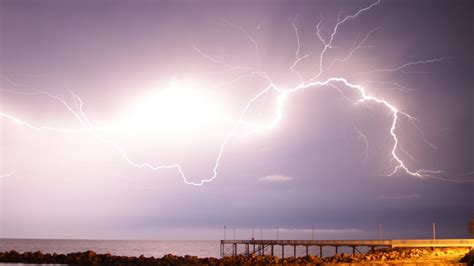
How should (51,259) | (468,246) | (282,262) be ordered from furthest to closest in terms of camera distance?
(468,246) < (51,259) < (282,262)

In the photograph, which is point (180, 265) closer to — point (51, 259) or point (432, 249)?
point (51, 259)

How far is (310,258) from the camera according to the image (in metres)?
28.5

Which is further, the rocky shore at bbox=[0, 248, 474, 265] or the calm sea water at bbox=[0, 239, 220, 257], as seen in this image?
the calm sea water at bbox=[0, 239, 220, 257]

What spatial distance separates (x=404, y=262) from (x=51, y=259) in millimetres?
20376

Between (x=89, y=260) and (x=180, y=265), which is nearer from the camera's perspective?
(x=180, y=265)

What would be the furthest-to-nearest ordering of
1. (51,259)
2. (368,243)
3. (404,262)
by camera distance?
(368,243) → (51,259) → (404,262)

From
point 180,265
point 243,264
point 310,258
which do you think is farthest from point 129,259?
point 310,258

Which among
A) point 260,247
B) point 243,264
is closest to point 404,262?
point 243,264

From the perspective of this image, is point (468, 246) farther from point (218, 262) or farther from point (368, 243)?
point (218, 262)

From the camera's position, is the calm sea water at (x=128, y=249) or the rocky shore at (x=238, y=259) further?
the calm sea water at (x=128, y=249)

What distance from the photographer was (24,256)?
32844 mm

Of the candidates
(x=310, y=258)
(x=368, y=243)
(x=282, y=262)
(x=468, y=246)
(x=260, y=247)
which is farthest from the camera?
(x=260, y=247)

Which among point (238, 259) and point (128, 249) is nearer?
point (238, 259)

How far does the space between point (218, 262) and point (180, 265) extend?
6.17ft
